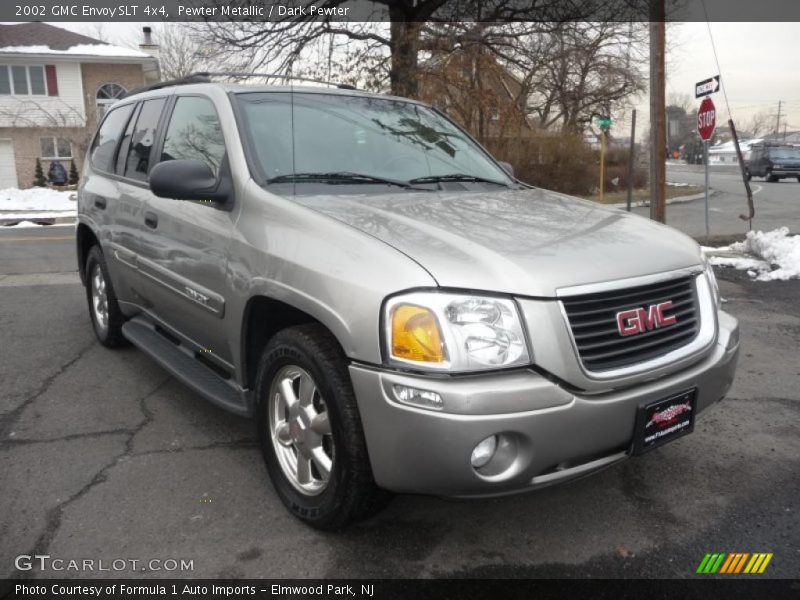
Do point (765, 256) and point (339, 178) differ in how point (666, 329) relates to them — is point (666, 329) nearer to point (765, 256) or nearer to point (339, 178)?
point (339, 178)

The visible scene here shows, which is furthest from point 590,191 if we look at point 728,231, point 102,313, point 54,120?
point 54,120

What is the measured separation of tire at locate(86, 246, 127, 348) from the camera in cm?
494

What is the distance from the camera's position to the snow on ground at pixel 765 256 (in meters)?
7.79

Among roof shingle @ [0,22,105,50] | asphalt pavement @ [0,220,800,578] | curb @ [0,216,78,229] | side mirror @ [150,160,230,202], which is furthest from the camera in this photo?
roof shingle @ [0,22,105,50]

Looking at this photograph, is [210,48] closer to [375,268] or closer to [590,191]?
[590,191]

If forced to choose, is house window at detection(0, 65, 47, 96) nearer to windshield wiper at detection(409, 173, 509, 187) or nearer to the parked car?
windshield wiper at detection(409, 173, 509, 187)

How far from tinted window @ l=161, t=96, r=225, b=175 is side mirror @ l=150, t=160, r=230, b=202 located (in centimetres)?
27

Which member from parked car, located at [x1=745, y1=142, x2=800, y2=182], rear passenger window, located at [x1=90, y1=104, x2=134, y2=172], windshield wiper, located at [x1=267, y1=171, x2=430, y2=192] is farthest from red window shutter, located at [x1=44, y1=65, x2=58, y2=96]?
parked car, located at [x1=745, y1=142, x2=800, y2=182]

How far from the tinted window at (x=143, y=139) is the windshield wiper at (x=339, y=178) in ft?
4.60

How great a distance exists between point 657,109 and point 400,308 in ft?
25.9

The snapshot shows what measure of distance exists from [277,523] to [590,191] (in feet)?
67.5

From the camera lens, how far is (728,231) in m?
13.0

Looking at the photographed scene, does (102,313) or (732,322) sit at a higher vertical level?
(732,322)

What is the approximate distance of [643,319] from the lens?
2.55m
